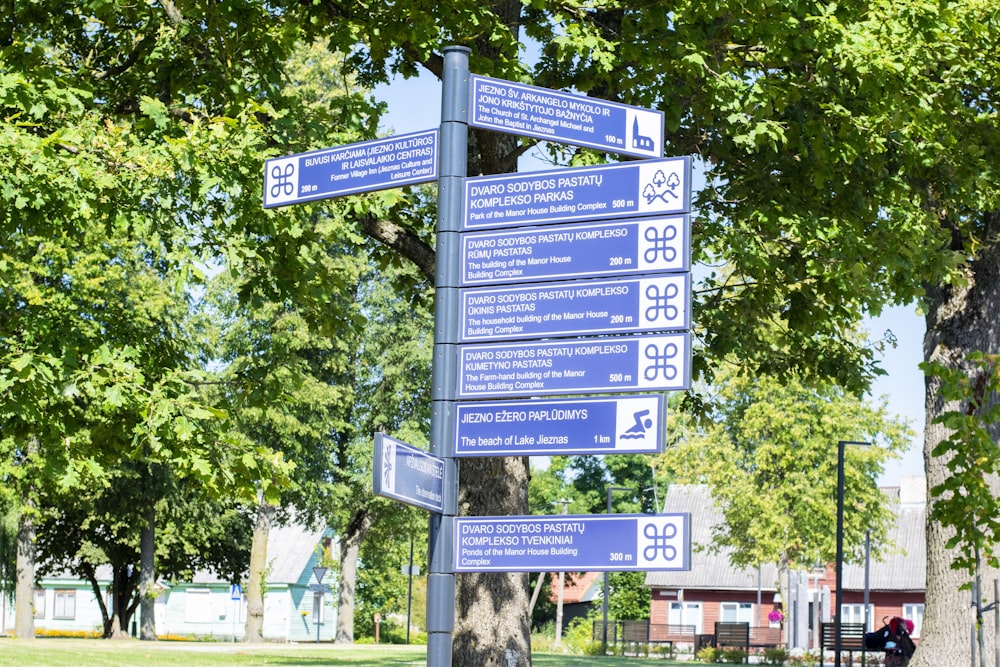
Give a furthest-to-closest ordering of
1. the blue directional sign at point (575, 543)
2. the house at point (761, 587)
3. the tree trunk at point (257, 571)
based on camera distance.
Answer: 1. the house at point (761, 587)
2. the tree trunk at point (257, 571)
3. the blue directional sign at point (575, 543)

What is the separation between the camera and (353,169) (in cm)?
656

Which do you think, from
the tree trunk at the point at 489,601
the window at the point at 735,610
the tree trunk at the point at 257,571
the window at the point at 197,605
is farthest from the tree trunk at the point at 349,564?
the tree trunk at the point at 489,601

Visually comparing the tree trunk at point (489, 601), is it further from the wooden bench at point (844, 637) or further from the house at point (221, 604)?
the house at point (221, 604)

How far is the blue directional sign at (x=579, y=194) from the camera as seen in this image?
6.02 metres

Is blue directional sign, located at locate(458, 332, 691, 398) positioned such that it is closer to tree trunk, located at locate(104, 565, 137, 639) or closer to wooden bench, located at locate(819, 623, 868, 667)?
wooden bench, located at locate(819, 623, 868, 667)

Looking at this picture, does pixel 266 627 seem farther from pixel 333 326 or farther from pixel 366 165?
pixel 366 165

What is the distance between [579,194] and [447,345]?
0.92 metres

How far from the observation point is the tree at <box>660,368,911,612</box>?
44.5m

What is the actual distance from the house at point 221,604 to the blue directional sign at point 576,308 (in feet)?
223

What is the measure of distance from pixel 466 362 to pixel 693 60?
788 cm

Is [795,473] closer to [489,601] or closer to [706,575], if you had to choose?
[706,575]

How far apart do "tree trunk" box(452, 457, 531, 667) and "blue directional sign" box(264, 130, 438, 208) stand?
6.74 m

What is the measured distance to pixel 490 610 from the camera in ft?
43.7

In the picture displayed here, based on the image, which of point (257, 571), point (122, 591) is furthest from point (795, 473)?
point (122, 591)
